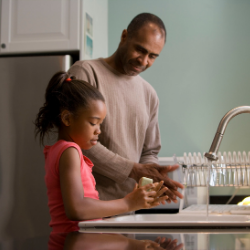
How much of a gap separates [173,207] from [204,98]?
0.89 m

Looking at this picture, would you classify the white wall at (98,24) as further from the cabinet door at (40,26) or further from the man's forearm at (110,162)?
the man's forearm at (110,162)

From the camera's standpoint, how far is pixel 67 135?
2.93ft

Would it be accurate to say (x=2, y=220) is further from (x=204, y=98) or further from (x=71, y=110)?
(x=204, y=98)

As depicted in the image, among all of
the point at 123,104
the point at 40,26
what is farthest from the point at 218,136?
the point at 40,26

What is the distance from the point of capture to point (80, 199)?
2.29ft

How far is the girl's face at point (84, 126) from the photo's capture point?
2.88ft

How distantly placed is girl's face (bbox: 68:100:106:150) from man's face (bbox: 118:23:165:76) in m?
0.48

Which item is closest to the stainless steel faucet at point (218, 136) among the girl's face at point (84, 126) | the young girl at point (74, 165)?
the young girl at point (74, 165)

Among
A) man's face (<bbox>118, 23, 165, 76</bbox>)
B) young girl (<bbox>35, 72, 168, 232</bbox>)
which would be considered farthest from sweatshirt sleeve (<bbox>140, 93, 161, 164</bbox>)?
young girl (<bbox>35, 72, 168, 232</bbox>)

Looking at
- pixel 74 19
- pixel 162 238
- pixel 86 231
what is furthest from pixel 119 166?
pixel 74 19

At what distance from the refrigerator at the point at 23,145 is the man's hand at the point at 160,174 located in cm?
80

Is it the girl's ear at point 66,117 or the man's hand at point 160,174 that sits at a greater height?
the girl's ear at point 66,117

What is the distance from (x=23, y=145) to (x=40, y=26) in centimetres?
69

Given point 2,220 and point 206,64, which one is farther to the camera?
point 206,64
